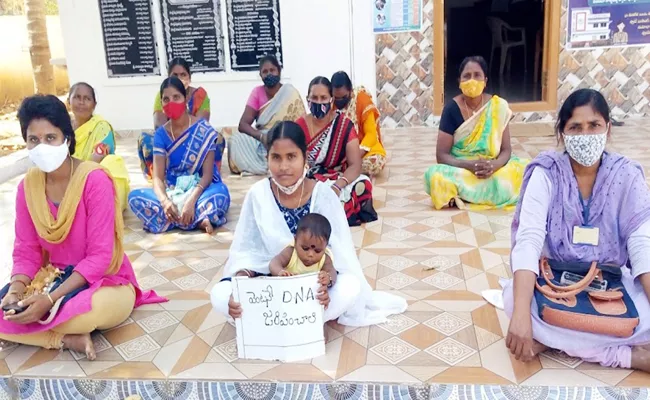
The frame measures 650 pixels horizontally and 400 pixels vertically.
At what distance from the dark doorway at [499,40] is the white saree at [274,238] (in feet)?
22.1

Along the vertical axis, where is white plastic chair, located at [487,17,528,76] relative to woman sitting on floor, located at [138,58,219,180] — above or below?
above

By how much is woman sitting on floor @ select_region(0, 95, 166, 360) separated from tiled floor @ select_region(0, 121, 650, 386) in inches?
6.1

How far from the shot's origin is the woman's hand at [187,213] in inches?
174

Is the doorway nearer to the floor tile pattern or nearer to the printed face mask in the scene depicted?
the printed face mask

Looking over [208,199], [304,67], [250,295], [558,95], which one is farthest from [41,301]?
[558,95]

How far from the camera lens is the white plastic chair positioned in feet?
31.4

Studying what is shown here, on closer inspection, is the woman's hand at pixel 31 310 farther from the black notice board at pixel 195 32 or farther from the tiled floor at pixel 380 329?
the black notice board at pixel 195 32

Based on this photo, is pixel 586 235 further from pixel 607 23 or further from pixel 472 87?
pixel 607 23

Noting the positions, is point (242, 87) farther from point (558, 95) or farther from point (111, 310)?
point (111, 310)

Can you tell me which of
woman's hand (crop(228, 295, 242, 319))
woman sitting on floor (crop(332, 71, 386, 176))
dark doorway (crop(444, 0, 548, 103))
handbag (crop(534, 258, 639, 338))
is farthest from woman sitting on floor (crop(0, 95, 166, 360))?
dark doorway (crop(444, 0, 548, 103))

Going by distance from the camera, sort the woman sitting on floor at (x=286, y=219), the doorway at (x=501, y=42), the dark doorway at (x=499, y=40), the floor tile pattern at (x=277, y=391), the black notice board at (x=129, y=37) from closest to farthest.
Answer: the floor tile pattern at (x=277, y=391) < the woman sitting on floor at (x=286, y=219) < the black notice board at (x=129, y=37) < the doorway at (x=501, y=42) < the dark doorway at (x=499, y=40)

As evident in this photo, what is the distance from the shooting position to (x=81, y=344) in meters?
2.74

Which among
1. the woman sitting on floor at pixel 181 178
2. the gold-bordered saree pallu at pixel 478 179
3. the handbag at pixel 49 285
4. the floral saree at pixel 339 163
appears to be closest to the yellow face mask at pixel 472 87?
the gold-bordered saree pallu at pixel 478 179

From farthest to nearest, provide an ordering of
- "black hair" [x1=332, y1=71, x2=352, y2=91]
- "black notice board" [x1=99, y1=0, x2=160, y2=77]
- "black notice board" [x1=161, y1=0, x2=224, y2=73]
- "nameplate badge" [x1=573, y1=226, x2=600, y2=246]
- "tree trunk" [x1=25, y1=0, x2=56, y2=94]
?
"tree trunk" [x1=25, y1=0, x2=56, y2=94] → "black notice board" [x1=99, y1=0, x2=160, y2=77] → "black notice board" [x1=161, y1=0, x2=224, y2=73] → "black hair" [x1=332, y1=71, x2=352, y2=91] → "nameplate badge" [x1=573, y1=226, x2=600, y2=246]
